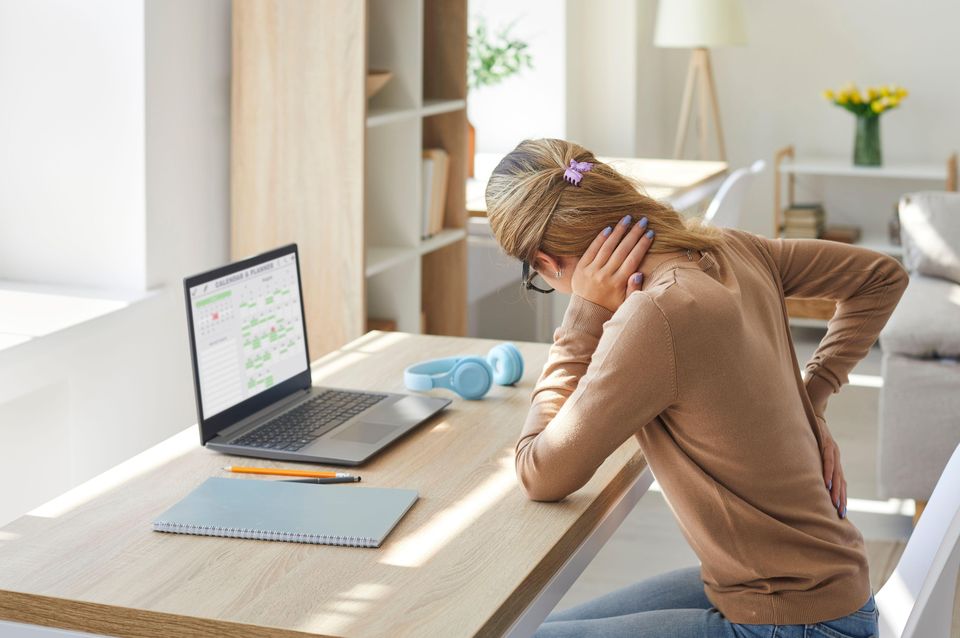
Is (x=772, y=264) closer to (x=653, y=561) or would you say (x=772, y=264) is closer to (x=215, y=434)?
(x=215, y=434)

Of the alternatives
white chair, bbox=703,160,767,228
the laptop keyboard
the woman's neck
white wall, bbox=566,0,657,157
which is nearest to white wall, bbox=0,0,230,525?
the laptop keyboard

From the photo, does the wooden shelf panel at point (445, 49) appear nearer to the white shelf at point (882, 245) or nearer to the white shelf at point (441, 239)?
the white shelf at point (441, 239)

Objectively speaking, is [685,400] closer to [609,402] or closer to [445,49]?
[609,402]

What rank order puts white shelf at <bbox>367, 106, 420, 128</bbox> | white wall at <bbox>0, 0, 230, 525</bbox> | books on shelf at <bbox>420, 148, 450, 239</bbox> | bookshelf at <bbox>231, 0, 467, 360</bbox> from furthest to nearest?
books on shelf at <bbox>420, 148, 450, 239</bbox>
white shelf at <bbox>367, 106, 420, 128</bbox>
bookshelf at <bbox>231, 0, 467, 360</bbox>
white wall at <bbox>0, 0, 230, 525</bbox>

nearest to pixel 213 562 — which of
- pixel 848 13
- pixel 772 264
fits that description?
pixel 772 264

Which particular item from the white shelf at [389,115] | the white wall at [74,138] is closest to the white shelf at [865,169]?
the white shelf at [389,115]

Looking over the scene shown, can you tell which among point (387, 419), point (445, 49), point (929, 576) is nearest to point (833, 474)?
point (929, 576)

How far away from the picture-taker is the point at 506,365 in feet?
7.00

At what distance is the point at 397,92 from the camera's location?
3.46 m

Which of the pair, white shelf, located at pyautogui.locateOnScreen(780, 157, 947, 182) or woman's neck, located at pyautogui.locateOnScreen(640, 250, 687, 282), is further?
white shelf, located at pyautogui.locateOnScreen(780, 157, 947, 182)

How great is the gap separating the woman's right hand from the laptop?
1.42 ft

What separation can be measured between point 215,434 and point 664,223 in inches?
28.8

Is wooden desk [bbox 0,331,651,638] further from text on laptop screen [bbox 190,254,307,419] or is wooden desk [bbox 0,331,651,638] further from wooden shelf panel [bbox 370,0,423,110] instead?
wooden shelf panel [bbox 370,0,423,110]

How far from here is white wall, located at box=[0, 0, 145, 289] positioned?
2887 mm
